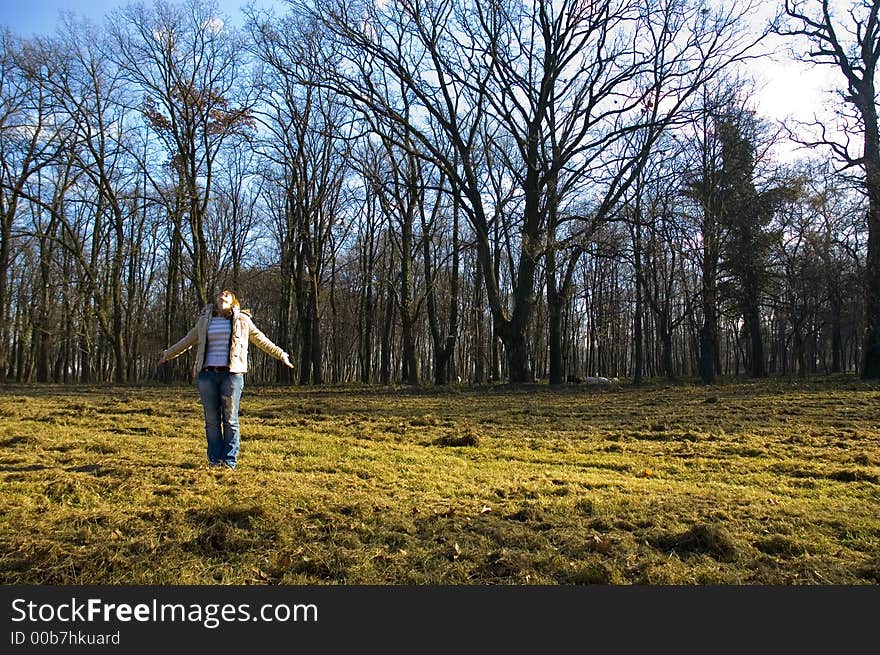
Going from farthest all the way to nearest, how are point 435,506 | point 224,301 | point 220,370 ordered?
point 224,301, point 220,370, point 435,506

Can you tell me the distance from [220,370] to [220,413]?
48cm

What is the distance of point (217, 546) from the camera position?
149 inches

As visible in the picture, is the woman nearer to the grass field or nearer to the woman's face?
the woman's face

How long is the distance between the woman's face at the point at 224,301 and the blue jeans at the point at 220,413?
731 millimetres

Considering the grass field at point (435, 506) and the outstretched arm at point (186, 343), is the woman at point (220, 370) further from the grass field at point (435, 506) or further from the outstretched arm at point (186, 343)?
the grass field at point (435, 506)

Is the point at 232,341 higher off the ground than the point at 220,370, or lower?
higher

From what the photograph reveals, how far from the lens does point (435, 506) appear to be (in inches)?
193

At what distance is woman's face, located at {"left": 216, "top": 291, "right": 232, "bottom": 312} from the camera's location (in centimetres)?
660

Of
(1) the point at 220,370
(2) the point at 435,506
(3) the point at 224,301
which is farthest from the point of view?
(3) the point at 224,301

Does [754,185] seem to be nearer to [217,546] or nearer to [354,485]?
[354,485]

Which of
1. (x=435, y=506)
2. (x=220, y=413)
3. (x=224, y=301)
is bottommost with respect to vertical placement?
(x=435, y=506)

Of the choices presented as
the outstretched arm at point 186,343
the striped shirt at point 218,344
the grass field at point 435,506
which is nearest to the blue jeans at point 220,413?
the striped shirt at point 218,344

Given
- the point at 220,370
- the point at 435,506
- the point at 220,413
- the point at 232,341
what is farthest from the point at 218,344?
the point at 435,506

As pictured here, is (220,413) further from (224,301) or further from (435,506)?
(435,506)
